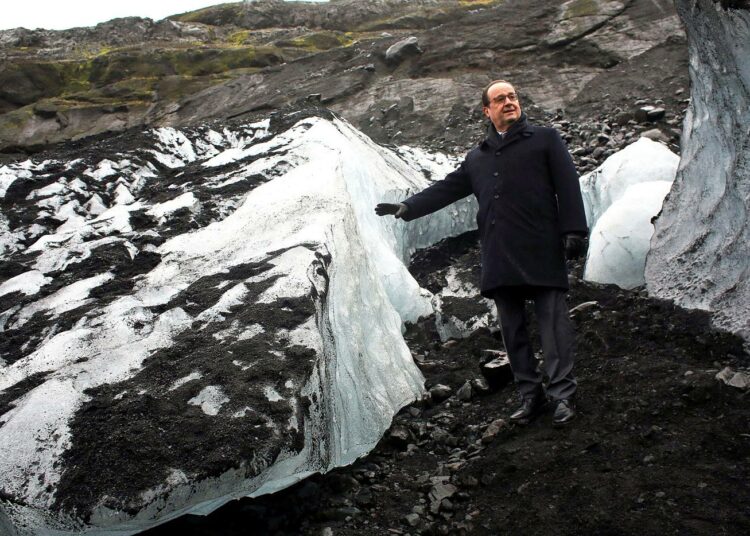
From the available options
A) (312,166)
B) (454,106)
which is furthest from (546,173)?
(454,106)

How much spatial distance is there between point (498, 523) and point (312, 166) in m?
3.39

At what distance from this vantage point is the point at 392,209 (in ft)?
14.7

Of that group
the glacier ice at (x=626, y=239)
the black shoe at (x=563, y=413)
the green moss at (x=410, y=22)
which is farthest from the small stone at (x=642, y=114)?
the green moss at (x=410, y=22)

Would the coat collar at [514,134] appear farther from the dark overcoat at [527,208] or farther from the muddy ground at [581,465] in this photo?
the muddy ground at [581,465]

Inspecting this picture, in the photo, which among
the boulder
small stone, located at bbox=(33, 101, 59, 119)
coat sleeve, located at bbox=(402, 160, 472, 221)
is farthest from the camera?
→ small stone, located at bbox=(33, 101, 59, 119)

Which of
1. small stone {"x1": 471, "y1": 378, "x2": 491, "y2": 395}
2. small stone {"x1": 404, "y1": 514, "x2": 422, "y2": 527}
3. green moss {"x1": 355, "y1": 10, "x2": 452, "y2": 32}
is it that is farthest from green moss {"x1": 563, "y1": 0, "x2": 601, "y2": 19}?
green moss {"x1": 355, "y1": 10, "x2": 452, "y2": 32}

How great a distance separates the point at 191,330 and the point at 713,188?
3.39 m

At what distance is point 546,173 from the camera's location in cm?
379

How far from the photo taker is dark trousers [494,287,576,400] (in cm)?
359

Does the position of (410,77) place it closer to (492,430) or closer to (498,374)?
(498,374)

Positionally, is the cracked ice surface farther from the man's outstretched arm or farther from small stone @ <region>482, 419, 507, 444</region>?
small stone @ <region>482, 419, 507, 444</region>

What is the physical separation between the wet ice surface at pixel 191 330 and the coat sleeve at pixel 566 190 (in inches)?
55.0

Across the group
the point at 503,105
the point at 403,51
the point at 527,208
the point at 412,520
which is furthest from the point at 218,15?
the point at 412,520

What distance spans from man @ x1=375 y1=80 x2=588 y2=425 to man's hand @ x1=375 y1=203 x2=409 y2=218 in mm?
603
